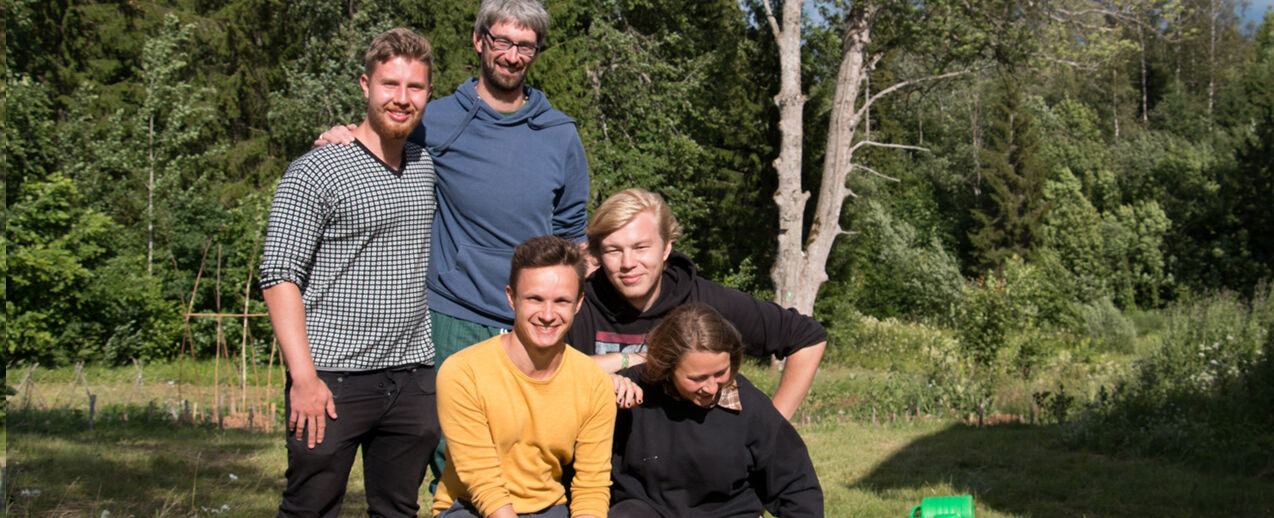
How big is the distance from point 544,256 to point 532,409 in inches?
16.1

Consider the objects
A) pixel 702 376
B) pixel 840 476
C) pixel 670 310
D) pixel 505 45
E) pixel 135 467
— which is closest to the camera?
pixel 702 376

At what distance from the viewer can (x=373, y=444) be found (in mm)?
2725

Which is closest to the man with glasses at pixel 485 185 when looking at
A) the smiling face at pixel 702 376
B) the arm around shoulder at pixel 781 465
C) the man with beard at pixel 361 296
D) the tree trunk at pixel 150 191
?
the man with beard at pixel 361 296

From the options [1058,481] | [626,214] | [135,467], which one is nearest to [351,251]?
[626,214]

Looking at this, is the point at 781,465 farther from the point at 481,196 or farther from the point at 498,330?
the point at 481,196

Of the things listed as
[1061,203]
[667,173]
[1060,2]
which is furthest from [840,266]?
[1061,203]

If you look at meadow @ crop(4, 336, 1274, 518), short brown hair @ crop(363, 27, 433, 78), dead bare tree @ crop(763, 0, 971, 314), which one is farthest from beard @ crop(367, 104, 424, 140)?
dead bare tree @ crop(763, 0, 971, 314)

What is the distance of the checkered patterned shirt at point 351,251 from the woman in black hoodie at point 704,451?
2.28 ft

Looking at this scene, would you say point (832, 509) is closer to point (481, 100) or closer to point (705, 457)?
point (705, 457)

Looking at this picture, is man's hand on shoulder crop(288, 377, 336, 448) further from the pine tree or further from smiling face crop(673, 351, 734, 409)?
the pine tree

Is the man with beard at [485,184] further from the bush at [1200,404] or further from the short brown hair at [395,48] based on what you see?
the bush at [1200,404]

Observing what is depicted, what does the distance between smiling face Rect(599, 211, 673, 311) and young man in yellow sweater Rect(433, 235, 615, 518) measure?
19cm

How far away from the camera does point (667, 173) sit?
62.3 feet

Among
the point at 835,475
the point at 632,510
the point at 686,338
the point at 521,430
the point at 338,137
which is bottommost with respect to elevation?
the point at 835,475
